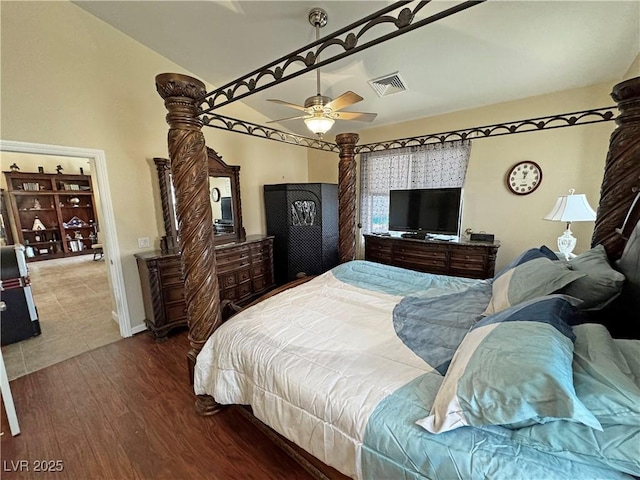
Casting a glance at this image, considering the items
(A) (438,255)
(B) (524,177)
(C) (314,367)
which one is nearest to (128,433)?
(C) (314,367)

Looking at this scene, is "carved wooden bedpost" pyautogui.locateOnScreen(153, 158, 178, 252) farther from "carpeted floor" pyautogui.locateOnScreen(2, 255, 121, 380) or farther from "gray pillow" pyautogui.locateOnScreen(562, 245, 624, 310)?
"gray pillow" pyautogui.locateOnScreen(562, 245, 624, 310)

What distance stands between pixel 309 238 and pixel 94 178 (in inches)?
112

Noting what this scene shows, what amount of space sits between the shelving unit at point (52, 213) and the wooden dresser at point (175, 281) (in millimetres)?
6266

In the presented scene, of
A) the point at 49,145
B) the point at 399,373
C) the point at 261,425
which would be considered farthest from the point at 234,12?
the point at 261,425

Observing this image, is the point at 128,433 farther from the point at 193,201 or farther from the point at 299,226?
the point at 299,226

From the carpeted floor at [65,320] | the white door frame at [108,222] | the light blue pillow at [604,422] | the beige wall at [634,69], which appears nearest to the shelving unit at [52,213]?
the carpeted floor at [65,320]

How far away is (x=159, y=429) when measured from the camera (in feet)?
5.98

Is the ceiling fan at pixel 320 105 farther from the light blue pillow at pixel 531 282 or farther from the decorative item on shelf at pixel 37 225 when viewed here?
the decorative item on shelf at pixel 37 225

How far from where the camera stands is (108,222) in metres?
2.94

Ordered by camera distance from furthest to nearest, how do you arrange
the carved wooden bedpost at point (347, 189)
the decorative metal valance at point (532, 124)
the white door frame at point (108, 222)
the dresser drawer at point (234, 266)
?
the dresser drawer at point (234, 266) < the carved wooden bedpost at point (347, 189) < the white door frame at point (108, 222) < the decorative metal valance at point (532, 124)

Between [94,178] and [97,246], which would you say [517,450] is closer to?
[94,178]

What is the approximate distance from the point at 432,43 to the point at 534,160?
78.2 inches

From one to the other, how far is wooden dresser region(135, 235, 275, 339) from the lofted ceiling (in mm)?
2364

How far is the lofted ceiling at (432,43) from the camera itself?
221cm
